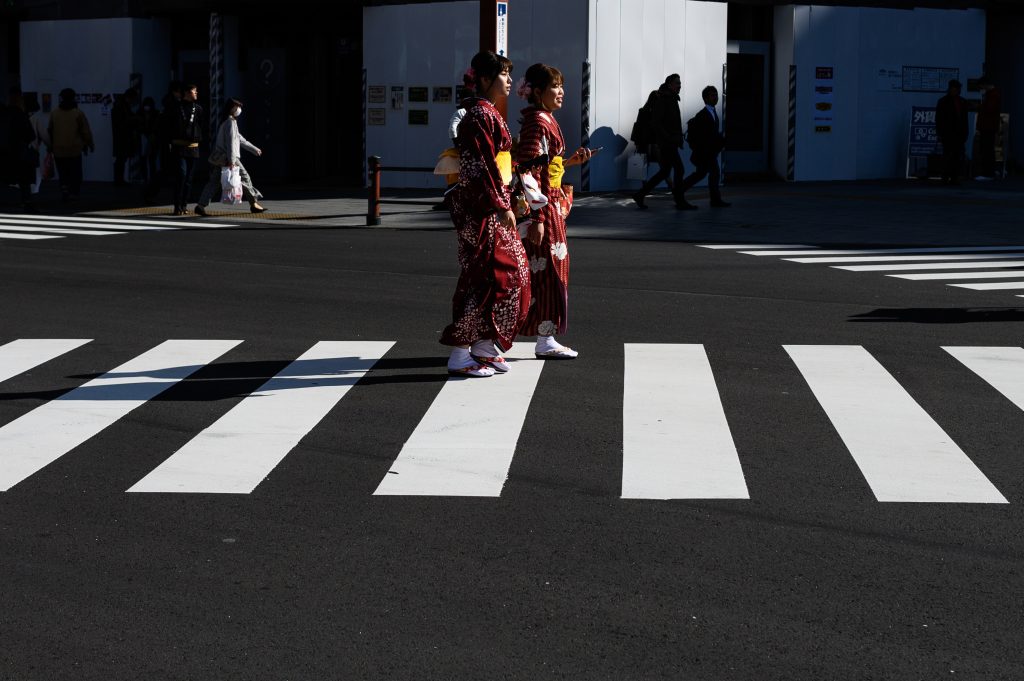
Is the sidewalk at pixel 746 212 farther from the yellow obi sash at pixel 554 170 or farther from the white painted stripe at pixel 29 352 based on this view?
the white painted stripe at pixel 29 352

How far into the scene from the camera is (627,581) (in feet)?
15.5

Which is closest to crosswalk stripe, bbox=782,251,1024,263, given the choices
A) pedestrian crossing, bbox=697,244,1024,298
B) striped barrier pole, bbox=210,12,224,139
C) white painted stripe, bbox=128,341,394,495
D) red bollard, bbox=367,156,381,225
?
pedestrian crossing, bbox=697,244,1024,298

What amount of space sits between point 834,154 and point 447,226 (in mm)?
11469

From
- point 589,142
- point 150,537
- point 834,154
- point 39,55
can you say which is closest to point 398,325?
point 150,537

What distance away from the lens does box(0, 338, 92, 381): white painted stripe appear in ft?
29.1

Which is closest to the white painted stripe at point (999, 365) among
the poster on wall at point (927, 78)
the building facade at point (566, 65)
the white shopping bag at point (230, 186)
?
the white shopping bag at point (230, 186)

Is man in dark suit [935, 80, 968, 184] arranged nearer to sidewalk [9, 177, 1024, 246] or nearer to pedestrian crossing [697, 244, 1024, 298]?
sidewalk [9, 177, 1024, 246]

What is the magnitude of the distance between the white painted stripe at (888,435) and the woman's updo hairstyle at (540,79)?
2.19m

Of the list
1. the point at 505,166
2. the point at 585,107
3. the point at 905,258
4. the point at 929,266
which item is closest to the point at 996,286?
the point at 929,266

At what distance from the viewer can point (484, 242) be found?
328 inches

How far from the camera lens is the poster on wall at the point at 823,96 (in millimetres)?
28141

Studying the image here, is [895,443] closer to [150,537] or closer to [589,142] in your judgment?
[150,537]

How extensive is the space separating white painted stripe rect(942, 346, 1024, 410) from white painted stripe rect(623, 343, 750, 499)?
153 cm

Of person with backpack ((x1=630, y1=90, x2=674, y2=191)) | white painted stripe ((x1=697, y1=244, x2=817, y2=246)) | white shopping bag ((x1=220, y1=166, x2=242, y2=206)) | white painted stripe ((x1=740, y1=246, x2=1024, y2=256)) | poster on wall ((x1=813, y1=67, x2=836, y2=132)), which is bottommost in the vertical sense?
white painted stripe ((x1=740, y1=246, x2=1024, y2=256))
